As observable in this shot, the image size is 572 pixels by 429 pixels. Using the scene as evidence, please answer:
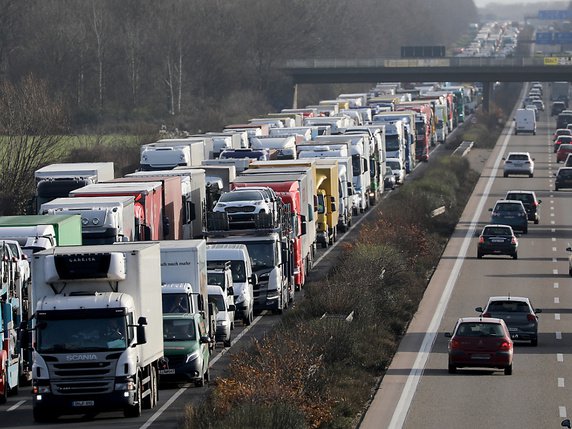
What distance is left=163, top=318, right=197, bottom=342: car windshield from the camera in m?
33.2

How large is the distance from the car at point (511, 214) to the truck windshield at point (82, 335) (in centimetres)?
3967

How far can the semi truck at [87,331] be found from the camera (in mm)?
28938

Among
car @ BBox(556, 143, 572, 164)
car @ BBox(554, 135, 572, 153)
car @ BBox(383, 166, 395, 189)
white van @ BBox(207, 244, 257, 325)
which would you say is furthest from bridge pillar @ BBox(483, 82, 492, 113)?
white van @ BBox(207, 244, 257, 325)

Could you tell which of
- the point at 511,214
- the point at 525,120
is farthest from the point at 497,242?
the point at 525,120

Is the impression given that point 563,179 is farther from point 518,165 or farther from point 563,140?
point 563,140

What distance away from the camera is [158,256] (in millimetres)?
31359

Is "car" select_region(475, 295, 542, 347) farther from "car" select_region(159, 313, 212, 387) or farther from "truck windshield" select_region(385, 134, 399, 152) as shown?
"truck windshield" select_region(385, 134, 399, 152)

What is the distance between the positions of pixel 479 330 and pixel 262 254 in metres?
11.3

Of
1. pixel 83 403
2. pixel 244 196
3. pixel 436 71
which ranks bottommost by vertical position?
pixel 83 403

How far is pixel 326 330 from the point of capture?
36031 millimetres

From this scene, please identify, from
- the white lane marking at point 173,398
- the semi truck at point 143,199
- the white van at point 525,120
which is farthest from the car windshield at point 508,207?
the white van at point 525,120

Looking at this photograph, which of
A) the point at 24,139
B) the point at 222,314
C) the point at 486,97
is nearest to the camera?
the point at 222,314

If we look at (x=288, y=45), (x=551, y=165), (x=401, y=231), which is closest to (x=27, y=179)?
(x=401, y=231)

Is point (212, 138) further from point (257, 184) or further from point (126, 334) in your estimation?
point (126, 334)
